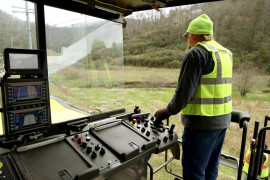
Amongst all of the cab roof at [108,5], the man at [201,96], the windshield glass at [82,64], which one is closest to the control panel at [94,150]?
the windshield glass at [82,64]

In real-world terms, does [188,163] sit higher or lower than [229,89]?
lower

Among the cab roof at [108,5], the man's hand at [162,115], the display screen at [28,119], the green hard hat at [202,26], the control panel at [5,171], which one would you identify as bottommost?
the control panel at [5,171]

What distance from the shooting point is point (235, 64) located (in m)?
3.29

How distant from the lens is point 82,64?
2170 mm

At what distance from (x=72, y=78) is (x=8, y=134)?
101cm

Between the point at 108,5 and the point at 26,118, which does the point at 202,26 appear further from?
the point at 26,118

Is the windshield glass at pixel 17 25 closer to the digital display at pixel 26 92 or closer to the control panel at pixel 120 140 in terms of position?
the digital display at pixel 26 92

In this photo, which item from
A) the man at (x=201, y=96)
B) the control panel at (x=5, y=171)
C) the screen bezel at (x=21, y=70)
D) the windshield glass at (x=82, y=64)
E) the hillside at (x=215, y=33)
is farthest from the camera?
the hillside at (x=215, y=33)

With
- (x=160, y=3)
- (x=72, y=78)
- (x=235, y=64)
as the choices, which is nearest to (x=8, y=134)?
(x=72, y=78)

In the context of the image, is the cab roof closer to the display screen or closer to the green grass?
the green grass

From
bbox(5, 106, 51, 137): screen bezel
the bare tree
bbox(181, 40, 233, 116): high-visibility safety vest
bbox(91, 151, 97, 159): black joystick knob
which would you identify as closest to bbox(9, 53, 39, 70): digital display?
bbox(5, 106, 51, 137): screen bezel

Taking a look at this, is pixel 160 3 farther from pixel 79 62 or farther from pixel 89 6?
pixel 79 62

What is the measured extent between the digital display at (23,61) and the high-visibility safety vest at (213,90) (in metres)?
1.22

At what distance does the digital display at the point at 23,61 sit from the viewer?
1196mm
